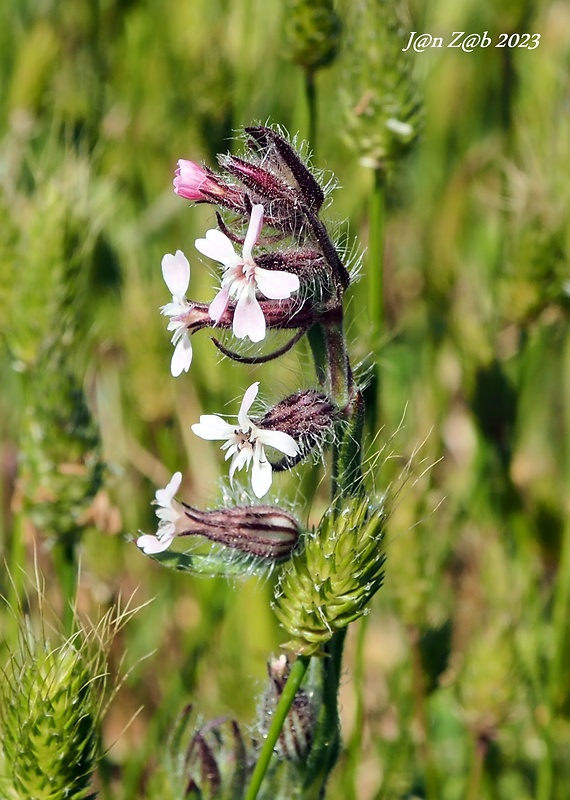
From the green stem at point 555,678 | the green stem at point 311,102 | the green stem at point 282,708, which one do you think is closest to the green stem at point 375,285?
the green stem at point 311,102

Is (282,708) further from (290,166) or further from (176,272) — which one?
(290,166)

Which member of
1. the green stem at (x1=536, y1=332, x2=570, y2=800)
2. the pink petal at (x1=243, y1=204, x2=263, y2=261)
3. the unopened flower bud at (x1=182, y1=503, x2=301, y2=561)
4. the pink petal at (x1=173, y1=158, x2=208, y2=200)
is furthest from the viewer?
the green stem at (x1=536, y1=332, x2=570, y2=800)

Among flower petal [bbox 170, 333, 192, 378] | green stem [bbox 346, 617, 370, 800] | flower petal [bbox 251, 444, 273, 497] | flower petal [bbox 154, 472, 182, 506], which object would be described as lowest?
green stem [bbox 346, 617, 370, 800]

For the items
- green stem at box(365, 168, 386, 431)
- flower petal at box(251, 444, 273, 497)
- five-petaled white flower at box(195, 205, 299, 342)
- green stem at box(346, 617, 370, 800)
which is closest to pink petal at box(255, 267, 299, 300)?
five-petaled white flower at box(195, 205, 299, 342)

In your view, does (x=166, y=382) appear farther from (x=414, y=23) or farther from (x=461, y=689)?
(x=414, y=23)

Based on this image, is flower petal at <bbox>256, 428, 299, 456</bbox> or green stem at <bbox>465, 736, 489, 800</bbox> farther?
green stem at <bbox>465, 736, 489, 800</bbox>

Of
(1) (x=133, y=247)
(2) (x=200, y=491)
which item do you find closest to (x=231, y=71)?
(1) (x=133, y=247)

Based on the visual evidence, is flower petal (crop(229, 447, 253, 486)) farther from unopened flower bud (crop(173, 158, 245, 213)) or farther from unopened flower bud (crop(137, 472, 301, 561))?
unopened flower bud (crop(173, 158, 245, 213))
